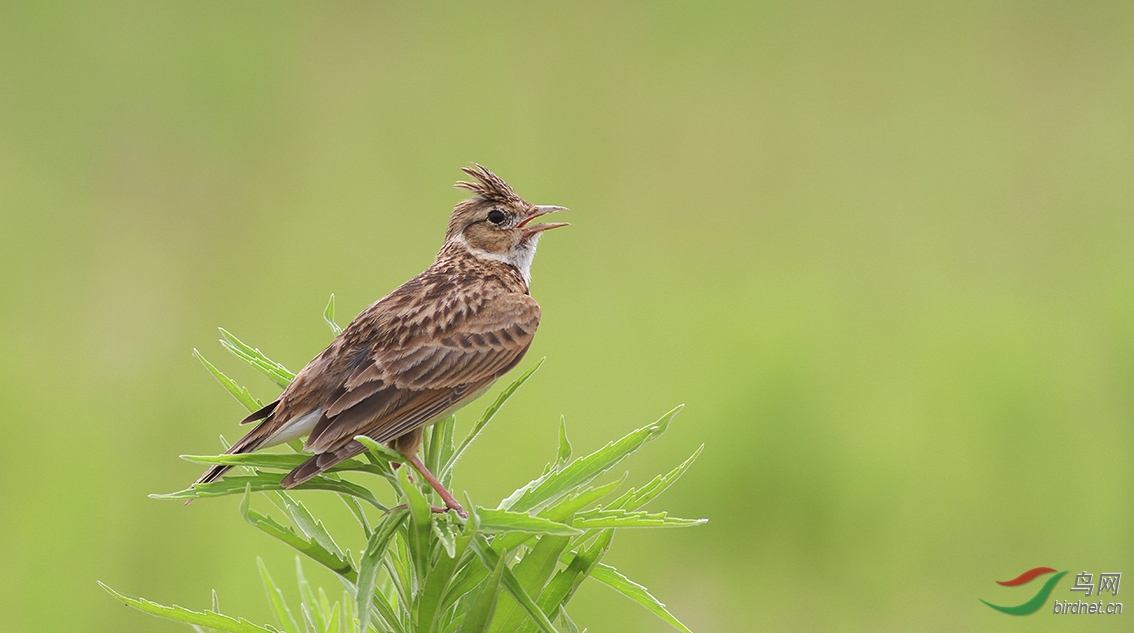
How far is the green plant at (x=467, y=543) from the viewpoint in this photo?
4.48 feet

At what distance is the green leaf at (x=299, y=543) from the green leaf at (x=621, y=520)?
30cm

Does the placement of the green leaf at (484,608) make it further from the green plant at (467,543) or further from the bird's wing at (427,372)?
the bird's wing at (427,372)

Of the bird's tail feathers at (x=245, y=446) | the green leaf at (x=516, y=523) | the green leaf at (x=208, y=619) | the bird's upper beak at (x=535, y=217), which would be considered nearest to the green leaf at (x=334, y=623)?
the green leaf at (x=208, y=619)

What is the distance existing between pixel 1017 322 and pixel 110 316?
4991 millimetres

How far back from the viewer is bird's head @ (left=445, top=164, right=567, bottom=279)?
2602 millimetres

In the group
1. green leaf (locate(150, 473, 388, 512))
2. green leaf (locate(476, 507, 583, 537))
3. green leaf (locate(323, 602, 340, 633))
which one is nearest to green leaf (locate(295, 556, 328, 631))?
green leaf (locate(323, 602, 340, 633))

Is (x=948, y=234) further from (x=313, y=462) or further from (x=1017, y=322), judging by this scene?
(x=313, y=462)

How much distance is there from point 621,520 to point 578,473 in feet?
0.54

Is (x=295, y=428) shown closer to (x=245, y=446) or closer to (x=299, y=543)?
(x=245, y=446)

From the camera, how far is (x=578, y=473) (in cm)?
150

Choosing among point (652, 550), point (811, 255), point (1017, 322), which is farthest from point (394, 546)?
point (811, 255)

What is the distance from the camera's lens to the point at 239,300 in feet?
21.4

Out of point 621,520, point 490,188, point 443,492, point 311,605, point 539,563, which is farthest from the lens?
point 490,188

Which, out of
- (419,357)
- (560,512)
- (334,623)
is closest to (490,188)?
(419,357)
